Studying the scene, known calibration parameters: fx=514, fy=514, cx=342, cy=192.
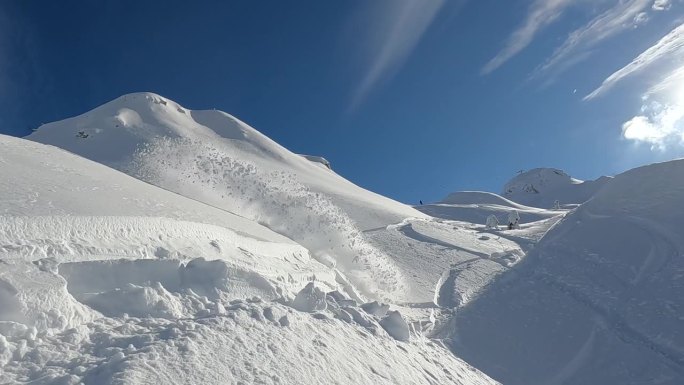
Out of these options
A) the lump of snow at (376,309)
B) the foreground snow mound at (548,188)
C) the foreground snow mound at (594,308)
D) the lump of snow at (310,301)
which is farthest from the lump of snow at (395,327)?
the foreground snow mound at (548,188)

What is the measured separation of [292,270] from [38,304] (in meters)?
6.39

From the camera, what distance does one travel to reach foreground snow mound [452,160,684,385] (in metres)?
10.2

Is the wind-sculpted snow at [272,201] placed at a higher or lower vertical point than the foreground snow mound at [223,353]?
higher

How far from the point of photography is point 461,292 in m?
15.2

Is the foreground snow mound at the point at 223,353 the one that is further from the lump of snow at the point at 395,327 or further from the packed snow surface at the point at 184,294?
the lump of snow at the point at 395,327

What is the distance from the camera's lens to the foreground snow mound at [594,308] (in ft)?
33.4

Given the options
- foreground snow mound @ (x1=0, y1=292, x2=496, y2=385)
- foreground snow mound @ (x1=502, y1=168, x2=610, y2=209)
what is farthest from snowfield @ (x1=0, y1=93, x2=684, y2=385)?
foreground snow mound @ (x1=502, y1=168, x2=610, y2=209)

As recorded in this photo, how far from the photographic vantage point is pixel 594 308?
41.3ft

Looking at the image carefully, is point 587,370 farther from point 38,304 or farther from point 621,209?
point 621,209

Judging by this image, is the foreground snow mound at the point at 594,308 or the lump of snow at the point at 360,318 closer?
the lump of snow at the point at 360,318

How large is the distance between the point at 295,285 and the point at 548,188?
232 feet

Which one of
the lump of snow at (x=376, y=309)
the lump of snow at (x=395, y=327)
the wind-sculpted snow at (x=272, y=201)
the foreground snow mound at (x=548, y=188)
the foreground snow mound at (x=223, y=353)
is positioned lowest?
the foreground snow mound at (x=223, y=353)

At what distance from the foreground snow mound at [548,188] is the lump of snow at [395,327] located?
170 ft

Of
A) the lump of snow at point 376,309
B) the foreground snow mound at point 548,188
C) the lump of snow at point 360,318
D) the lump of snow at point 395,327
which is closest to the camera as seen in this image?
the lump of snow at point 360,318
